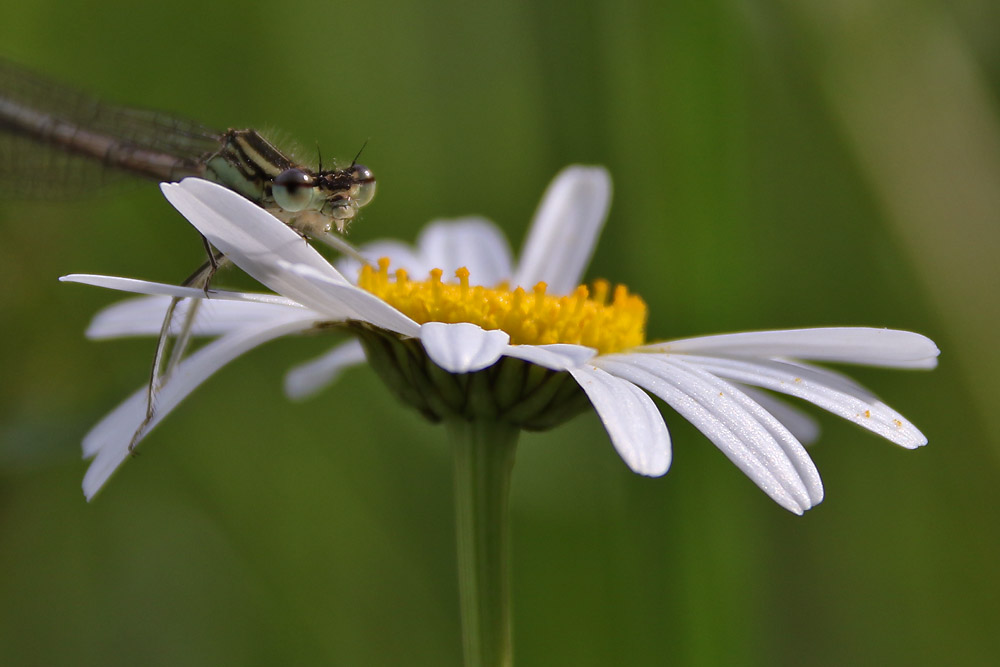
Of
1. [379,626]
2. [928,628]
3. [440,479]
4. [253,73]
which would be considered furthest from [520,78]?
[928,628]

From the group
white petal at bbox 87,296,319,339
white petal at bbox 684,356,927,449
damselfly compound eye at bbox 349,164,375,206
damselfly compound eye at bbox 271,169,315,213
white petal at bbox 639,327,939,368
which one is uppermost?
damselfly compound eye at bbox 349,164,375,206

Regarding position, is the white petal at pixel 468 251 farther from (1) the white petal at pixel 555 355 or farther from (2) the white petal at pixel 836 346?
(1) the white petal at pixel 555 355

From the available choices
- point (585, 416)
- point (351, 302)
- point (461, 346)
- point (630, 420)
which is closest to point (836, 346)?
point (630, 420)

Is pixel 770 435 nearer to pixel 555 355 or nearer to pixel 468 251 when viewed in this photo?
pixel 555 355

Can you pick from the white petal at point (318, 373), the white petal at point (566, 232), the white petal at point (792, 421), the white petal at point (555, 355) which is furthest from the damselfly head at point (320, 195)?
the white petal at point (792, 421)

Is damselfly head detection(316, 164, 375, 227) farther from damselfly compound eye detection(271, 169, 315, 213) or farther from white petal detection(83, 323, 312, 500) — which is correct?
white petal detection(83, 323, 312, 500)

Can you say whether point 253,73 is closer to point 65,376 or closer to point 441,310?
point 65,376

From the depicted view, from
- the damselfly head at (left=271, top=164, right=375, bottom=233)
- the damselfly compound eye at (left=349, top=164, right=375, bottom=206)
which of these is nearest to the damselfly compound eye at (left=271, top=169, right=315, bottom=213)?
the damselfly head at (left=271, top=164, right=375, bottom=233)
